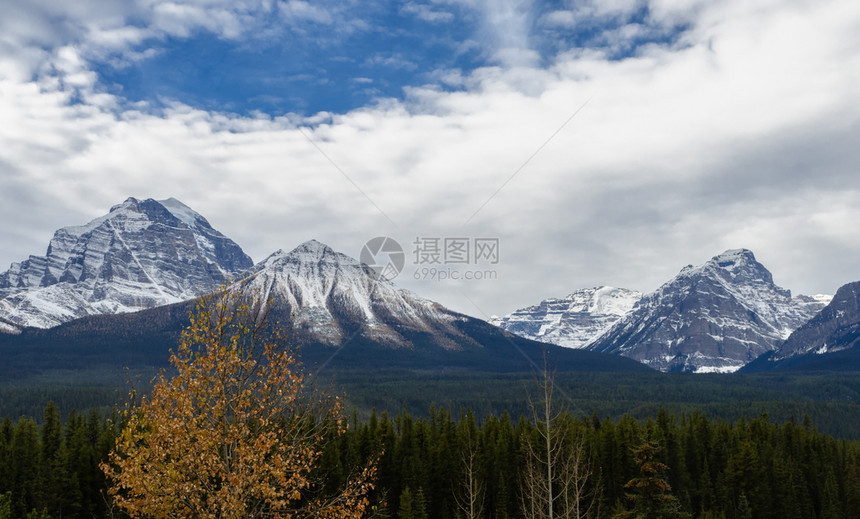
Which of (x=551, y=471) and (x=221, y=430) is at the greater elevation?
(x=221, y=430)

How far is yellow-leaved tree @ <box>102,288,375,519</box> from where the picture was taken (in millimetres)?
18875

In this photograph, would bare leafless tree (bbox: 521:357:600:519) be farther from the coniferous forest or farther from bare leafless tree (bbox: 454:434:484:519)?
the coniferous forest

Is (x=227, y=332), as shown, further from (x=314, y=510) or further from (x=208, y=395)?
(x=314, y=510)

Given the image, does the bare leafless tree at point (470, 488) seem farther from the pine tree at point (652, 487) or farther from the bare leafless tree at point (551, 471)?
the pine tree at point (652, 487)

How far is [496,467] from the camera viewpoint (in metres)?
91.9

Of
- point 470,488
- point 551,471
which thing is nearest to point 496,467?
point 470,488

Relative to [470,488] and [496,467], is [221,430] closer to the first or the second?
[470,488]

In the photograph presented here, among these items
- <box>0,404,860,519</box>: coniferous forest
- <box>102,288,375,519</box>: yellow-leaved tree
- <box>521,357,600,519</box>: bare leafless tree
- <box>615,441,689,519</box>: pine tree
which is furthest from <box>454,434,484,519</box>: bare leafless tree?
<box>615,441,689,519</box>: pine tree

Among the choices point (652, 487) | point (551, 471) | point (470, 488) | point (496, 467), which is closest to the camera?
point (551, 471)

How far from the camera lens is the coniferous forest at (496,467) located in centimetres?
7462

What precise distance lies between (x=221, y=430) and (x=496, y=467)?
77.4 meters

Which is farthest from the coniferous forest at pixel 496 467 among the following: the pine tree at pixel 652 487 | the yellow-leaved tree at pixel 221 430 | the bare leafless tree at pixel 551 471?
the yellow-leaved tree at pixel 221 430

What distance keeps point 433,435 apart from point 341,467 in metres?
21.3

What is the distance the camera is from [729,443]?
356ft
